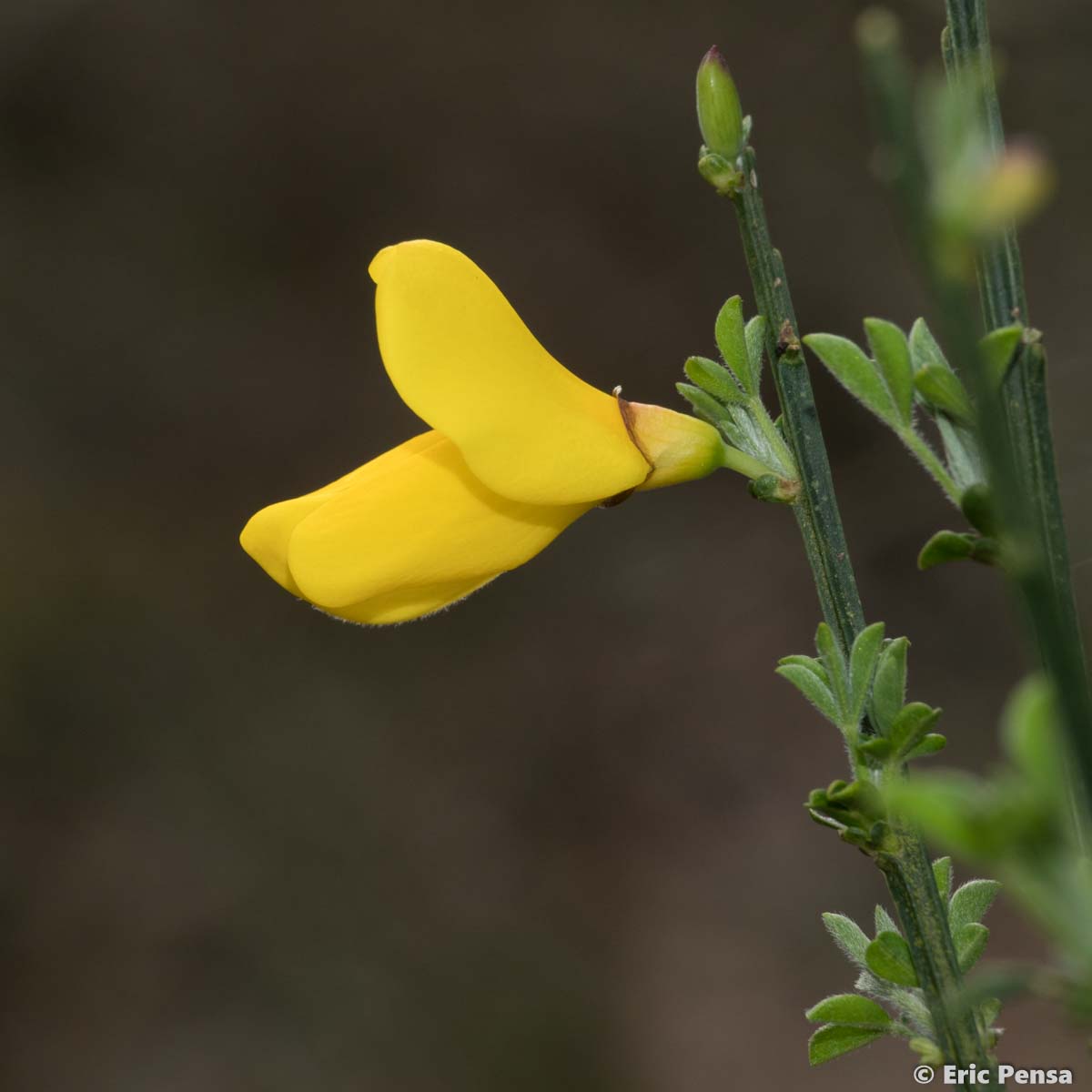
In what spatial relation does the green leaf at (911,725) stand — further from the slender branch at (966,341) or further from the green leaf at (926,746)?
the slender branch at (966,341)

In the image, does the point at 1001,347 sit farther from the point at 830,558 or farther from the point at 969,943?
the point at 969,943

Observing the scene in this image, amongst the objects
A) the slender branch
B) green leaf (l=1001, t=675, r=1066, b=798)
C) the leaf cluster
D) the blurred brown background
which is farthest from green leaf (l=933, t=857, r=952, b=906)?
the blurred brown background

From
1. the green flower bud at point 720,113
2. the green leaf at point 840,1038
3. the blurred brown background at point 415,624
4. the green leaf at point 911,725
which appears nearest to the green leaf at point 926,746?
the green leaf at point 911,725

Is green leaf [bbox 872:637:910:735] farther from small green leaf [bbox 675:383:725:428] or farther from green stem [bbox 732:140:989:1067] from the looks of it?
small green leaf [bbox 675:383:725:428]

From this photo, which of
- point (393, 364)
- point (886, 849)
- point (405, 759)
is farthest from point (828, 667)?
point (405, 759)

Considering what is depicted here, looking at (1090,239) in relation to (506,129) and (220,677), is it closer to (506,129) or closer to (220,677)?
(506,129)

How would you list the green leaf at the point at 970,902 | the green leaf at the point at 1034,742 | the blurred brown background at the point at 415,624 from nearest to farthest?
the green leaf at the point at 1034,742, the green leaf at the point at 970,902, the blurred brown background at the point at 415,624
